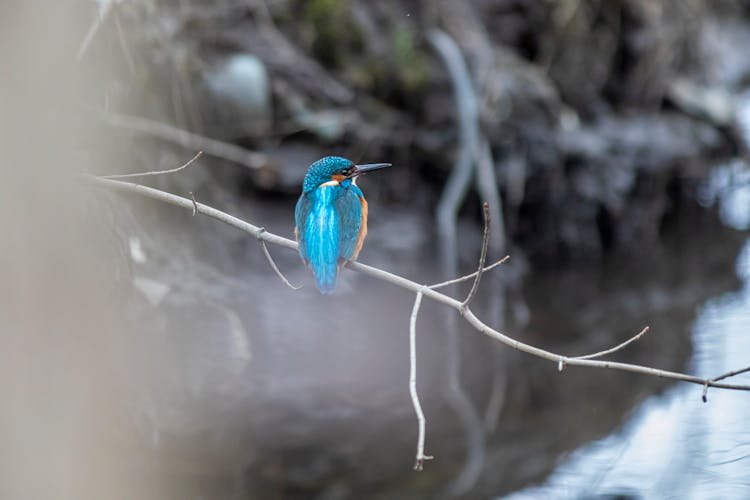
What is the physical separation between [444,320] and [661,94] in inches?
129

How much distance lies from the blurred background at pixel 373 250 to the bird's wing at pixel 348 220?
69 cm

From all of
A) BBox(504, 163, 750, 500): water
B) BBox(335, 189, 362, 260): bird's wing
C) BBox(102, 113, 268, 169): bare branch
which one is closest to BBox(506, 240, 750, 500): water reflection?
BBox(504, 163, 750, 500): water

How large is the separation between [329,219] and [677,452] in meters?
2.55

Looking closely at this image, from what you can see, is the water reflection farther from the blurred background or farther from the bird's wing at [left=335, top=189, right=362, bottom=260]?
the bird's wing at [left=335, top=189, right=362, bottom=260]

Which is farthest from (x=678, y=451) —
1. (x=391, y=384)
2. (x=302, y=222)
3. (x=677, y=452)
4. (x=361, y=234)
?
(x=302, y=222)

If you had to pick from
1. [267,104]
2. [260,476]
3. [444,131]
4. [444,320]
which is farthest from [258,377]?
[444,131]

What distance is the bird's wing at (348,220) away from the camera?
2.67 metres

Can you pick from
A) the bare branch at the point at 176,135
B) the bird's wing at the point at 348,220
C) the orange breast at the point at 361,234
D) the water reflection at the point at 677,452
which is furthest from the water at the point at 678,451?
the bare branch at the point at 176,135

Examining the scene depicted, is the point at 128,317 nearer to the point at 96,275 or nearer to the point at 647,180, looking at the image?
the point at 96,275

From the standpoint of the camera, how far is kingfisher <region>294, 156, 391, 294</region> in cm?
262

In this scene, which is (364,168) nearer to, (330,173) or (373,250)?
(330,173)

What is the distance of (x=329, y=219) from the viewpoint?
266 cm

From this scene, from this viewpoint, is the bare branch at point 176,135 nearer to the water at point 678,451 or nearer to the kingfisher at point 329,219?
the kingfisher at point 329,219

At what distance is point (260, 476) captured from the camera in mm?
4266
